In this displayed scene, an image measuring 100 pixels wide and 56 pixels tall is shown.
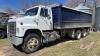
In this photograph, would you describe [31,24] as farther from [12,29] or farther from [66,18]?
[66,18]

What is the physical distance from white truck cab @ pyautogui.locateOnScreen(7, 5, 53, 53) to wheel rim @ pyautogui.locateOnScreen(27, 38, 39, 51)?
0.39ft

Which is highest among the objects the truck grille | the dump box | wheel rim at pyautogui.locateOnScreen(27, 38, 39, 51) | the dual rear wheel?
the dump box

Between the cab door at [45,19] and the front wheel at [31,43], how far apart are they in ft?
2.57

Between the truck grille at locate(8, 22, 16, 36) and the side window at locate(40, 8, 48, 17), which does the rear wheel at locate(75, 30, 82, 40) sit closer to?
the side window at locate(40, 8, 48, 17)

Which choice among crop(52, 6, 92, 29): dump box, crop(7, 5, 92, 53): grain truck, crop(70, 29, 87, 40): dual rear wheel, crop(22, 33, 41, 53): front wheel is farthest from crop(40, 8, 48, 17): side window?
crop(70, 29, 87, 40): dual rear wheel

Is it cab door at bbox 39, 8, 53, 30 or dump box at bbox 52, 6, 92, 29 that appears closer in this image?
cab door at bbox 39, 8, 53, 30

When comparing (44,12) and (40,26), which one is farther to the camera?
(44,12)

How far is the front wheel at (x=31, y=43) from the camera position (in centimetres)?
817

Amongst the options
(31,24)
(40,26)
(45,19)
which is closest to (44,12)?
(45,19)

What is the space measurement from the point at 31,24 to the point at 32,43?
1.06 meters

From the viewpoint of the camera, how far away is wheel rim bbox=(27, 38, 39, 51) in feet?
27.2

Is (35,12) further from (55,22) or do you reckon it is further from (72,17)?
(72,17)

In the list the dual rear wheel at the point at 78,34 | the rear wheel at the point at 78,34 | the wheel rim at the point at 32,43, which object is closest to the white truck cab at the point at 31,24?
the wheel rim at the point at 32,43

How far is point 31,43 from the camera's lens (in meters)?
8.38
